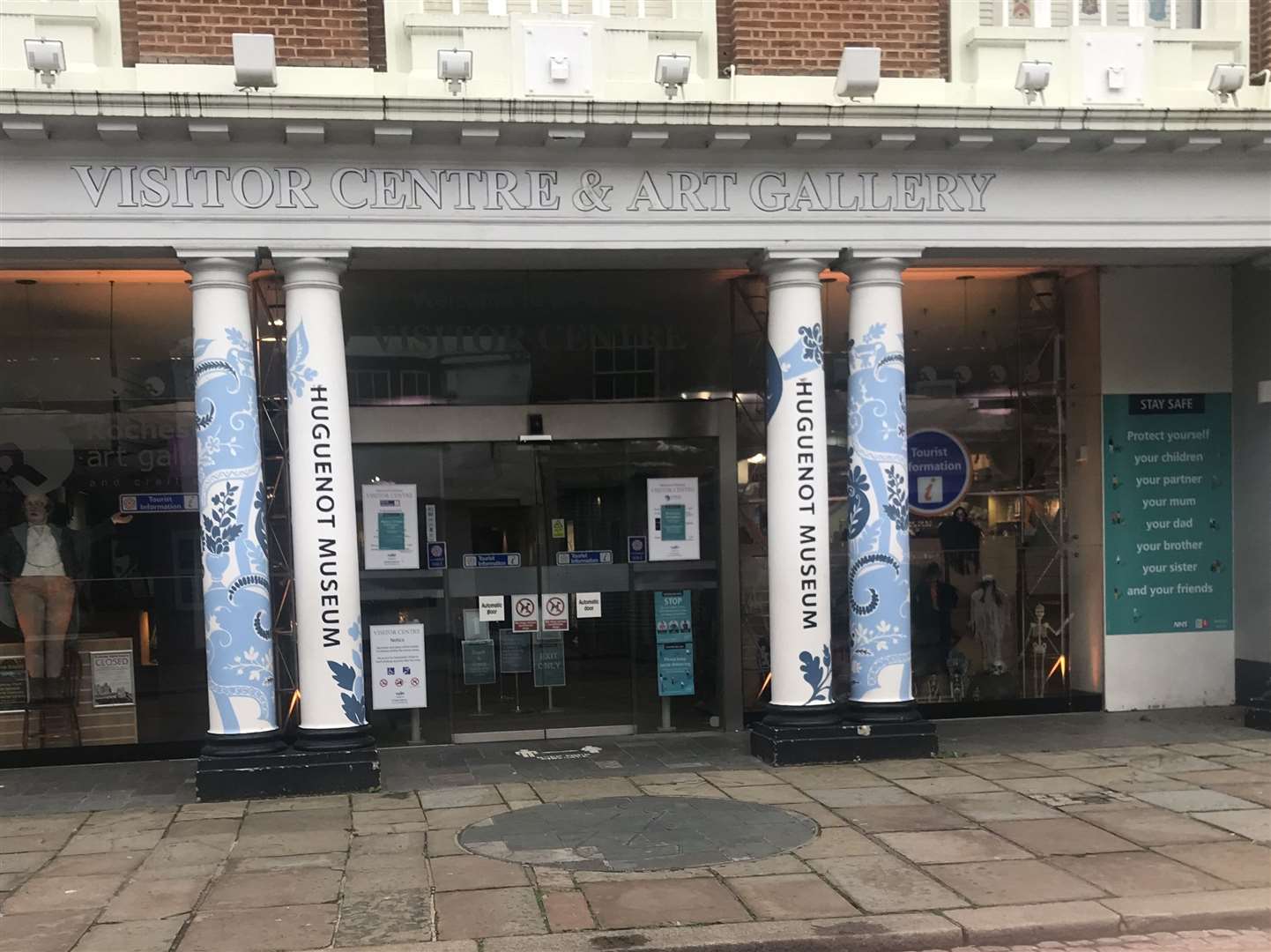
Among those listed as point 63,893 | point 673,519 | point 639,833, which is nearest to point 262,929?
point 63,893

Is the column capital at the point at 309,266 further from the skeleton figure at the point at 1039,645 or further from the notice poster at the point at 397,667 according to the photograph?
the skeleton figure at the point at 1039,645

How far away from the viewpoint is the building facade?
9.07m

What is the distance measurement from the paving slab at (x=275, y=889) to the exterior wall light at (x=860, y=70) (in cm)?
681

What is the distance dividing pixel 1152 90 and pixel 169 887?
380 inches

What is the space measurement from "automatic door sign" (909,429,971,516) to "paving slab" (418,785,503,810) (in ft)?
17.2

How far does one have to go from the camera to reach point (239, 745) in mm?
9039

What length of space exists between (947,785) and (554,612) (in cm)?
406

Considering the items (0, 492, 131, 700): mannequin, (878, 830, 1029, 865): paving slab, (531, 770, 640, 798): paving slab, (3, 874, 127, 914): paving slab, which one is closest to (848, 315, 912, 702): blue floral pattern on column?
(531, 770, 640, 798): paving slab

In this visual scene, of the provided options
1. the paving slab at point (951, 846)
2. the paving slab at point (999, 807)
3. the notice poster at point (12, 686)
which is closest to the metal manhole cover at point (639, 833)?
the paving slab at point (951, 846)

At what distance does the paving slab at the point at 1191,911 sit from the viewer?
6039mm

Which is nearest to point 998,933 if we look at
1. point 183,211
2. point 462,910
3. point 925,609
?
point 462,910

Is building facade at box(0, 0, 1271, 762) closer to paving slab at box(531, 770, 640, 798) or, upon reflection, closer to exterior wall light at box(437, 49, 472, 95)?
exterior wall light at box(437, 49, 472, 95)

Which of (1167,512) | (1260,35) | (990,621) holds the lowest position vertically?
(990,621)

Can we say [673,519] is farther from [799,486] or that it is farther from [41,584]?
[41,584]
